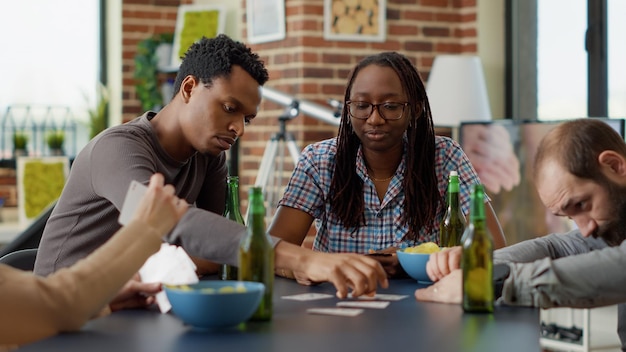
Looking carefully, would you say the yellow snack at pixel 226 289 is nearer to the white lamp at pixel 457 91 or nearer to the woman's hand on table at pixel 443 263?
the woman's hand on table at pixel 443 263

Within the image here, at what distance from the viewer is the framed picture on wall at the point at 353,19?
5156mm

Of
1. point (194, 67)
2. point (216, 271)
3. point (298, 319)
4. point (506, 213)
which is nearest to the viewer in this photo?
point (298, 319)

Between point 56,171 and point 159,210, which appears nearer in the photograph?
point 159,210

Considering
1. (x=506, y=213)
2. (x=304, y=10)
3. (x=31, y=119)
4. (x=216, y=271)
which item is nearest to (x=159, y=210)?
(x=216, y=271)

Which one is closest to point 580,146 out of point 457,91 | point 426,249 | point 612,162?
point 612,162

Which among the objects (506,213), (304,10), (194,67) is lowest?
(506,213)

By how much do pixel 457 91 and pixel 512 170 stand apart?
0.58 meters

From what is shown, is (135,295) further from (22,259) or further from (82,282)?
(22,259)

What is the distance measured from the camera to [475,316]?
1693mm

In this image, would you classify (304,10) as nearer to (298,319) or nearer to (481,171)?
(481,171)

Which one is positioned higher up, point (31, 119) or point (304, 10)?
point (304, 10)

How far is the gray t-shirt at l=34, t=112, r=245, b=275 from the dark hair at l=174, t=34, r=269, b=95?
0.18 meters

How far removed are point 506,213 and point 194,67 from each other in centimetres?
259

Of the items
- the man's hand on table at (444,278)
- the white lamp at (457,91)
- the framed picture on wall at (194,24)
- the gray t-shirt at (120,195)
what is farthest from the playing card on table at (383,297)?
the framed picture on wall at (194,24)
